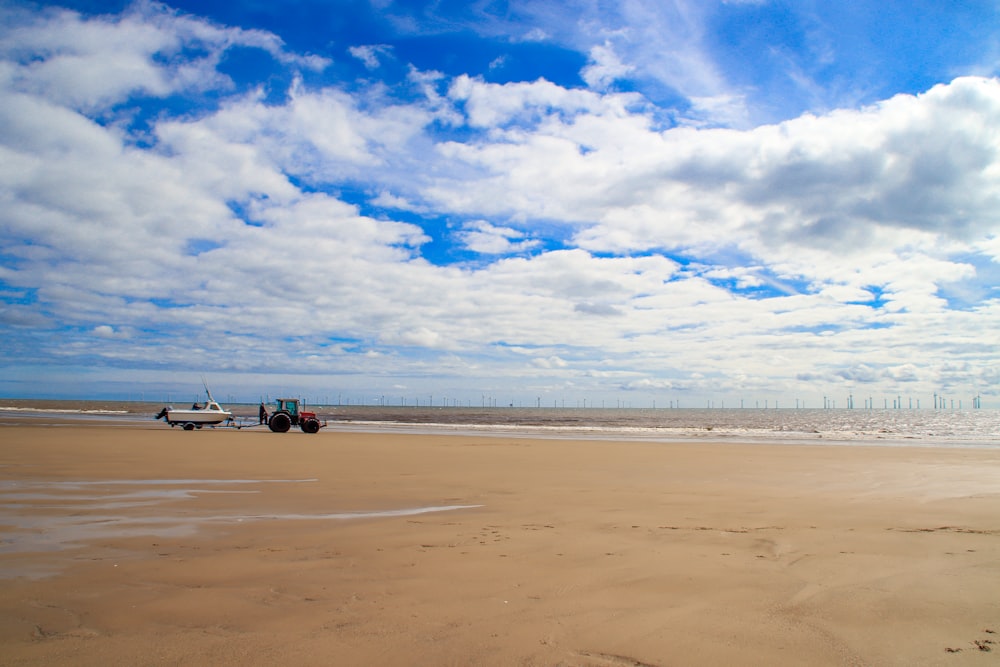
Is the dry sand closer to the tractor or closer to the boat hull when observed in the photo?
the tractor

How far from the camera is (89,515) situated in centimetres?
825

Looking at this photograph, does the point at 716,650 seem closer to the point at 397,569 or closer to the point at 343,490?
the point at 397,569

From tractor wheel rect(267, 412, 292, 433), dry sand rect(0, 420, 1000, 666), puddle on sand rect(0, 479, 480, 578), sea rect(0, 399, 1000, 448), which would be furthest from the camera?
sea rect(0, 399, 1000, 448)

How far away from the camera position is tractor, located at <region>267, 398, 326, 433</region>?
32.3 metres

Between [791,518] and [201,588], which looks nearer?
[201,588]

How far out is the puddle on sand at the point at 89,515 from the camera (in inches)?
258

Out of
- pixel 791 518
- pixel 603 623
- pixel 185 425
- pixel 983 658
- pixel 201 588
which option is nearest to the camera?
pixel 983 658

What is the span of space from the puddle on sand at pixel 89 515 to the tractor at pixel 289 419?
20982 millimetres

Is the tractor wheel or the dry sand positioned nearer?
the dry sand

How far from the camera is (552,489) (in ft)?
38.3

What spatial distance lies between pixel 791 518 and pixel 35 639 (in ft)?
29.7

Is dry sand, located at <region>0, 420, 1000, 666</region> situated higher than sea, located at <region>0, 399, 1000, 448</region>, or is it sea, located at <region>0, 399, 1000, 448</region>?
dry sand, located at <region>0, 420, 1000, 666</region>

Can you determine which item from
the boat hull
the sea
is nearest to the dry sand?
the sea

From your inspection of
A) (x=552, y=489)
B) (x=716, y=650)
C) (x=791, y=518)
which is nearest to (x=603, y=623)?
(x=716, y=650)
